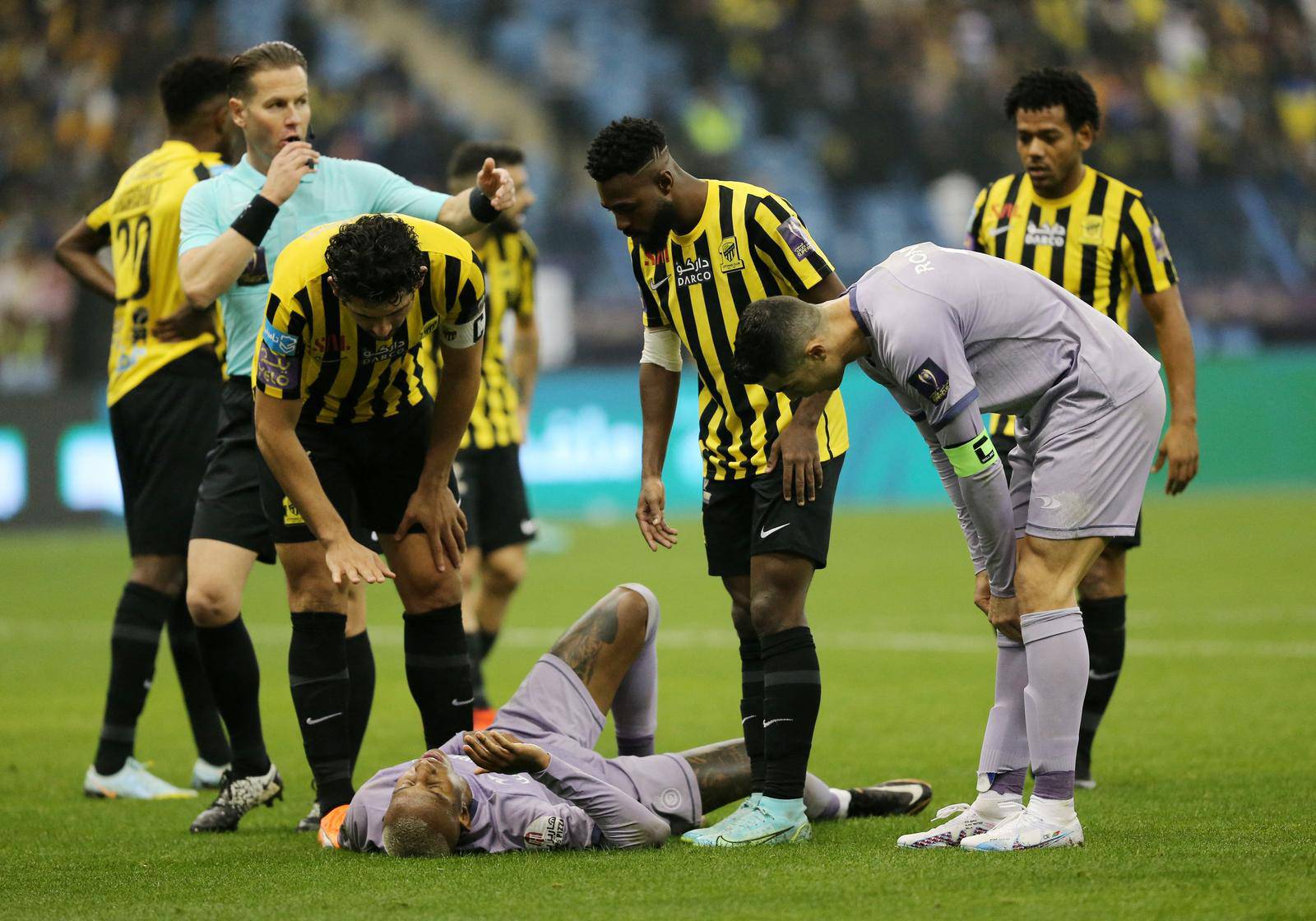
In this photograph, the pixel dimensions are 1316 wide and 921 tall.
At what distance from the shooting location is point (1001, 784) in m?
4.62

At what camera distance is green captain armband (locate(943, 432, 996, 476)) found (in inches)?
161

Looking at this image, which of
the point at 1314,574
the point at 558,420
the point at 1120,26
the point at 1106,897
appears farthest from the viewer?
the point at 1120,26

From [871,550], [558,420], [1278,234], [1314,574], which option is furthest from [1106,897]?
[1278,234]

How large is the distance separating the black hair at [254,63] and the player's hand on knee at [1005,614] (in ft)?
9.31

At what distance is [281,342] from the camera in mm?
4504

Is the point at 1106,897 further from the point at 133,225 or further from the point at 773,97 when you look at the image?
the point at 773,97

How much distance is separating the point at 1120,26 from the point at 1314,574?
43.1 feet

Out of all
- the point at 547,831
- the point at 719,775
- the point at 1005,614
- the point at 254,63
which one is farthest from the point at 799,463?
the point at 254,63

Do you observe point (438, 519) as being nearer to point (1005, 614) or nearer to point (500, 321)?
point (1005, 614)

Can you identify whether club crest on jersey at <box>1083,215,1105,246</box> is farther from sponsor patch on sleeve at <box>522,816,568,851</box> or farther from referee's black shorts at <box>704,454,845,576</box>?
sponsor patch on sleeve at <box>522,816,568,851</box>

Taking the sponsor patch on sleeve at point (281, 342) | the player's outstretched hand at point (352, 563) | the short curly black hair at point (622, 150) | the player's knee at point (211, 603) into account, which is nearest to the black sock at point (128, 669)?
the player's knee at point (211, 603)

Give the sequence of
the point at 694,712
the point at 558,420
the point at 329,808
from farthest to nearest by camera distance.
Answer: the point at 558,420
the point at 694,712
the point at 329,808

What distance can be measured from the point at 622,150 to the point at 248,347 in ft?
5.28

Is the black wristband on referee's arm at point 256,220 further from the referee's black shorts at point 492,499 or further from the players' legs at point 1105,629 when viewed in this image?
the players' legs at point 1105,629
